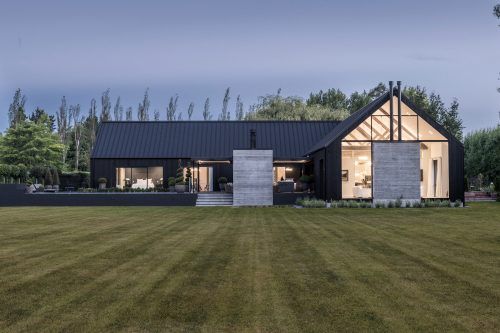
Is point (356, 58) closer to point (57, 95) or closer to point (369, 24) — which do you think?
point (369, 24)

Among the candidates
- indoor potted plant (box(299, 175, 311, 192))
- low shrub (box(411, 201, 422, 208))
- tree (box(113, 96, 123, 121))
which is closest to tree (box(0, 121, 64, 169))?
tree (box(113, 96, 123, 121))

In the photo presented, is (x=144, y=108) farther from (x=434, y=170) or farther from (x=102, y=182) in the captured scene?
(x=434, y=170)

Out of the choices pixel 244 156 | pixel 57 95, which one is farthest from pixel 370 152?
pixel 57 95

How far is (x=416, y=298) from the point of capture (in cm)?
586

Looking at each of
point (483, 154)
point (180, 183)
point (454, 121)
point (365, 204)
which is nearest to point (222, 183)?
point (180, 183)

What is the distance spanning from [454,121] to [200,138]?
114 ft

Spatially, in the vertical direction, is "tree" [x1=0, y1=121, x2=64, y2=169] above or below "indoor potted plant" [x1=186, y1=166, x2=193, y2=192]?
above

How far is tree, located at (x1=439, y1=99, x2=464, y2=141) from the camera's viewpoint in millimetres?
57375

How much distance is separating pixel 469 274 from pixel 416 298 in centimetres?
191

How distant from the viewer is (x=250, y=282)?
6.75 m

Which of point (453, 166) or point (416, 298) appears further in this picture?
point (453, 166)

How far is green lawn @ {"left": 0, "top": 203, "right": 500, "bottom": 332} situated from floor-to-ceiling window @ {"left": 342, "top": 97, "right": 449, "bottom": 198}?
14.6 meters

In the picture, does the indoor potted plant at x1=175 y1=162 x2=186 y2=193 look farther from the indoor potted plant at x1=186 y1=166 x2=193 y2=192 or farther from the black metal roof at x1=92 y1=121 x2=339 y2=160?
the black metal roof at x1=92 y1=121 x2=339 y2=160

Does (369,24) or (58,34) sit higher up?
(58,34)
